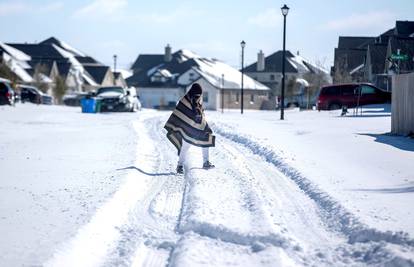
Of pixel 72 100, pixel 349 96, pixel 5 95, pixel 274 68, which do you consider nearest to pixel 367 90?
pixel 349 96

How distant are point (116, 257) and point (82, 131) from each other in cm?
1542

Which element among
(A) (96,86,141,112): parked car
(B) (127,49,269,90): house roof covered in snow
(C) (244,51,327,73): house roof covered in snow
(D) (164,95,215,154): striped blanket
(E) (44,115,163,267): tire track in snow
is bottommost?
(E) (44,115,163,267): tire track in snow

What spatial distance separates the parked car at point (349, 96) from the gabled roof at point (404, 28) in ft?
57.2

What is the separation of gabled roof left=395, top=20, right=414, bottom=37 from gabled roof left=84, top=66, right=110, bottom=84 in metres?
48.5

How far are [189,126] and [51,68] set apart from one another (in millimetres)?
68624

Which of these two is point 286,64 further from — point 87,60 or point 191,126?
point 191,126

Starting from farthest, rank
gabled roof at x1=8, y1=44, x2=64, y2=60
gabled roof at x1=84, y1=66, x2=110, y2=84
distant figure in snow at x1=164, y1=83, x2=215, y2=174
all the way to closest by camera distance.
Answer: gabled roof at x1=8, y1=44, x2=64, y2=60
gabled roof at x1=84, y1=66, x2=110, y2=84
distant figure in snow at x1=164, y1=83, x2=215, y2=174

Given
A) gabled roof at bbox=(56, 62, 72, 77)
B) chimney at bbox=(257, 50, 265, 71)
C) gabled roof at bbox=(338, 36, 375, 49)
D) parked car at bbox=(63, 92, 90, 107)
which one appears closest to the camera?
parked car at bbox=(63, 92, 90, 107)

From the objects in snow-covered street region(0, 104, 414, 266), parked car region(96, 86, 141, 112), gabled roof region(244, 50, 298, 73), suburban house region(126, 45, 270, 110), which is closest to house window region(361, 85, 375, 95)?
parked car region(96, 86, 141, 112)

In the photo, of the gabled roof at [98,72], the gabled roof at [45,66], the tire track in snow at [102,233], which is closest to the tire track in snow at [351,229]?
the tire track in snow at [102,233]

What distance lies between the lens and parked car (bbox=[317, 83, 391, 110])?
32.2 meters

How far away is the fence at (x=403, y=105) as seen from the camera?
16750 mm

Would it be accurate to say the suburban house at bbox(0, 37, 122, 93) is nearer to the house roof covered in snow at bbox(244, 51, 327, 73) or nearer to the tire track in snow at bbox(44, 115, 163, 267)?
the house roof covered in snow at bbox(244, 51, 327, 73)

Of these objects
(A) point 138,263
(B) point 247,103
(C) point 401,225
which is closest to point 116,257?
(A) point 138,263
